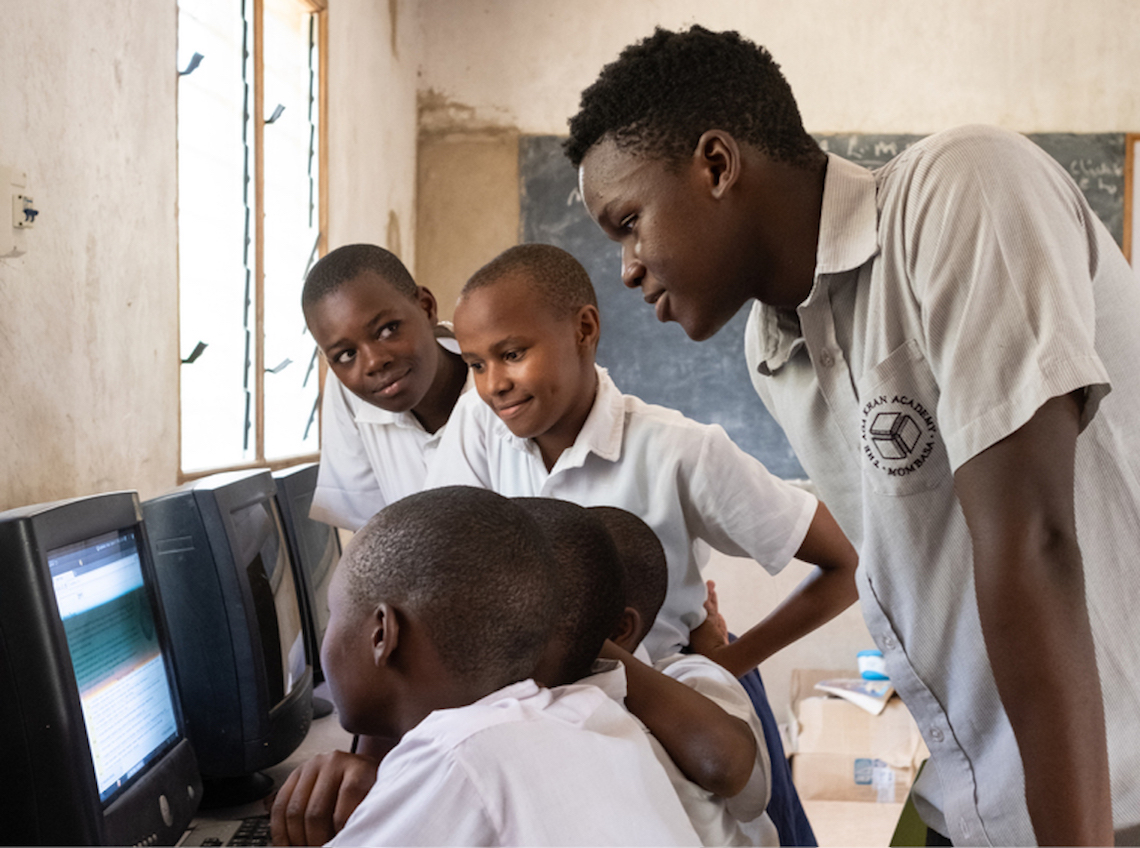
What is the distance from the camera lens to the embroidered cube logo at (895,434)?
91 cm

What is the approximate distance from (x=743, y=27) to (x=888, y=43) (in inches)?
25.0

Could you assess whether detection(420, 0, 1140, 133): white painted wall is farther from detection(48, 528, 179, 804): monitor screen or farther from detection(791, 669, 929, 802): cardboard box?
detection(48, 528, 179, 804): monitor screen

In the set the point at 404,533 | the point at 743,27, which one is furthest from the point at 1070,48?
the point at 404,533

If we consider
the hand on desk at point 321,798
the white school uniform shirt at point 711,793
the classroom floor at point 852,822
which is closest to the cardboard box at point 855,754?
the classroom floor at point 852,822

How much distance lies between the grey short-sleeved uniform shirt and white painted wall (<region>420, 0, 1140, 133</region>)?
3.60 meters

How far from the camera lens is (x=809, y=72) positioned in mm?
4359

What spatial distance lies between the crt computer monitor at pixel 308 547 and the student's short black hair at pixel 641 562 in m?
0.63

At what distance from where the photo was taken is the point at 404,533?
0.96 meters

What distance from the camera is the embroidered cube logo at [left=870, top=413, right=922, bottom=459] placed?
2.97ft

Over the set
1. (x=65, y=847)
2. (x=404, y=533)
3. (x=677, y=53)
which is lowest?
(x=65, y=847)

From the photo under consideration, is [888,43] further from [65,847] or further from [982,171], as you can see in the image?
[65,847]

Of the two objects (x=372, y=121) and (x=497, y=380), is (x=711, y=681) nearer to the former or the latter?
(x=497, y=380)

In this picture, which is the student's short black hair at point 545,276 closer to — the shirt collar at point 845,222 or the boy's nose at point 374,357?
the boy's nose at point 374,357

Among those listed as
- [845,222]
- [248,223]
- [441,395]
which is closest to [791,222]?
[845,222]
